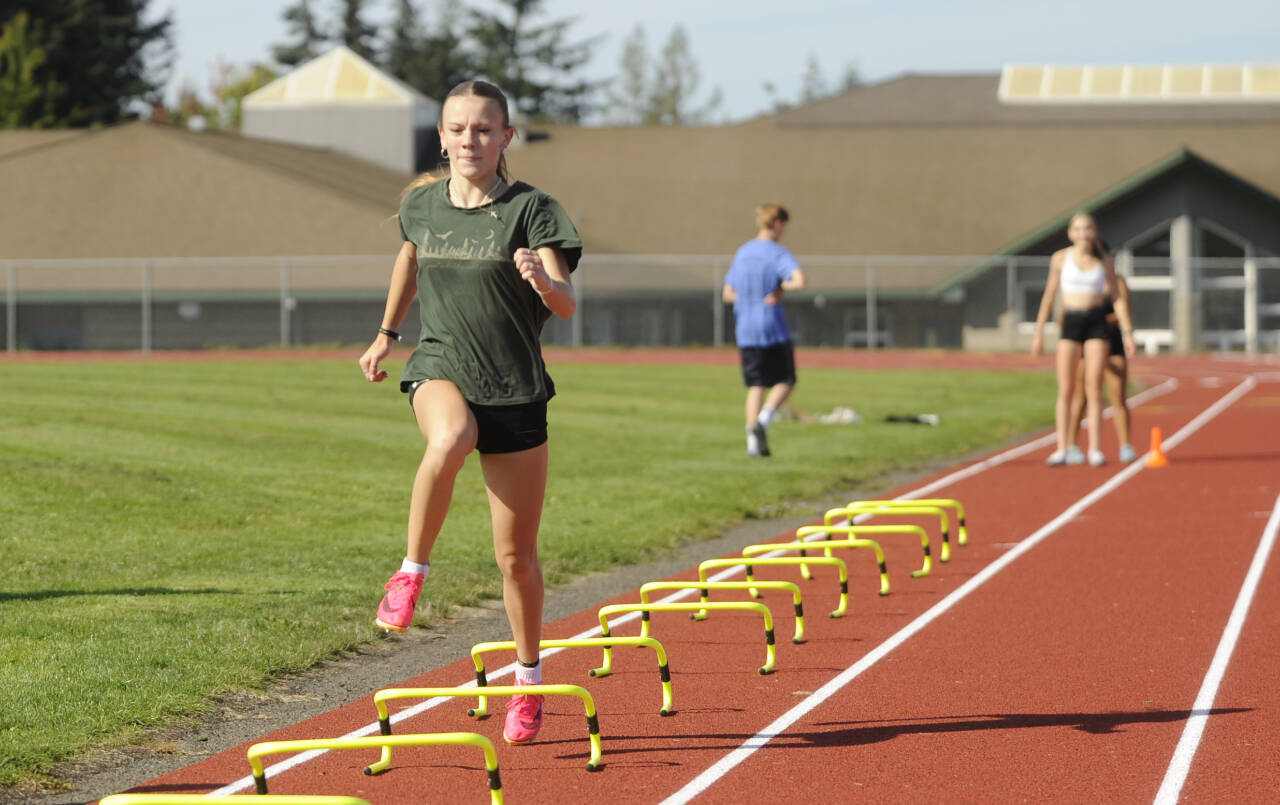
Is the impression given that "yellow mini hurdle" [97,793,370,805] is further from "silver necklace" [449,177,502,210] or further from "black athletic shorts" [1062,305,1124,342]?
"black athletic shorts" [1062,305,1124,342]

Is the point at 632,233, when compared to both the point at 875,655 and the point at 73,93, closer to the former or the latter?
the point at 73,93

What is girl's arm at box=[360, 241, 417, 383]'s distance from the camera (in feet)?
19.2

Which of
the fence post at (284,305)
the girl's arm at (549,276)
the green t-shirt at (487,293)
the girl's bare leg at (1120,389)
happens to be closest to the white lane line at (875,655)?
the girl's bare leg at (1120,389)

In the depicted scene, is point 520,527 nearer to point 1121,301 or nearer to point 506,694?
point 506,694

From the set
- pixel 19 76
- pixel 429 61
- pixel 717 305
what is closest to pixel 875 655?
pixel 717 305

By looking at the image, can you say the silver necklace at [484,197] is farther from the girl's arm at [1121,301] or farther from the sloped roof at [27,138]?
the sloped roof at [27,138]

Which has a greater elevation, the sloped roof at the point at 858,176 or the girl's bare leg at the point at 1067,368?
the sloped roof at the point at 858,176

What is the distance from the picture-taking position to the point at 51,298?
4291 centimetres

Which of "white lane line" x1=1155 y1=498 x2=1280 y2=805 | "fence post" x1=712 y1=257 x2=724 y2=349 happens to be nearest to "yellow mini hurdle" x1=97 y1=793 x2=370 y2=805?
"white lane line" x1=1155 y1=498 x2=1280 y2=805

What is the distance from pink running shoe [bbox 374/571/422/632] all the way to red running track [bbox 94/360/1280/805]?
0.55 metres

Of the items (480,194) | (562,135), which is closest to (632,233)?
(562,135)

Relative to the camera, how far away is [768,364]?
620 inches

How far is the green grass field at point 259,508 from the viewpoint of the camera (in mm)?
7234

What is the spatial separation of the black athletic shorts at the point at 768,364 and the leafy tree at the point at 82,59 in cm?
5303
